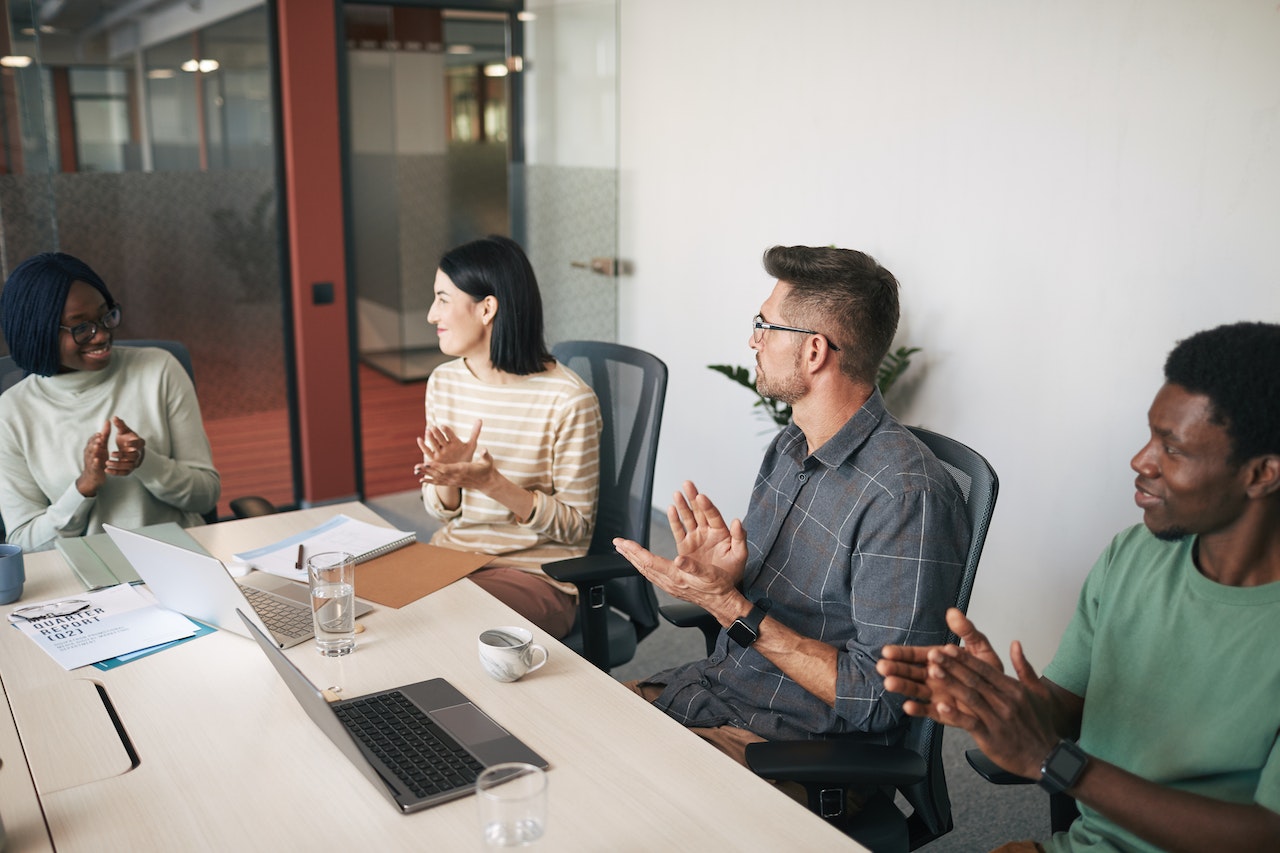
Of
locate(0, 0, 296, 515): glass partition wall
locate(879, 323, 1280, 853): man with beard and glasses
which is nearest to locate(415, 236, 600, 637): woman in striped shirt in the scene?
locate(879, 323, 1280, 853): man with beard and glasses

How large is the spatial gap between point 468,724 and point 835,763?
1.76 feet

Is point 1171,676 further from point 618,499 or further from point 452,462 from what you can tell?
point 452,462

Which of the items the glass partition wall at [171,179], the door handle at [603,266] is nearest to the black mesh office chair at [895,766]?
the door handle at [603,266]

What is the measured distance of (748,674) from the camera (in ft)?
6.26

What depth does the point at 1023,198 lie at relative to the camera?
9.63ft

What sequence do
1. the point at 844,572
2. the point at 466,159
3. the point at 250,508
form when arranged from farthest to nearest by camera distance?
the point at 466,159 < the point at 250,508 < the point at 844,572

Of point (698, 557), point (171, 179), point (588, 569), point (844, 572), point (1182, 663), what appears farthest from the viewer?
point (171, 179)

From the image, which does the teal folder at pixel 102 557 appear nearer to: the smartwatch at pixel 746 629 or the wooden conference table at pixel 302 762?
the wooden conference table at pixel 302 762

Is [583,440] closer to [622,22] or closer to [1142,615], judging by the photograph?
[1142,615]

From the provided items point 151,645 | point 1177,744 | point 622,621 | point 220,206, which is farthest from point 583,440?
point 220,206

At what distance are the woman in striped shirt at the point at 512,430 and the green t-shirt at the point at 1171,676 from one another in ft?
3.78

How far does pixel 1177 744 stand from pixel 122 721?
1526 millimetres

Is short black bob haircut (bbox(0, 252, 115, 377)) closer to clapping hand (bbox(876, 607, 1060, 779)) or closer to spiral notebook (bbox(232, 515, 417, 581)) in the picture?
spiral notebook (bbox(232, 515, 417, 581))

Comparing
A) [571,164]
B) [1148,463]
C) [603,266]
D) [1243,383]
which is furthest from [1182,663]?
[571,164]
